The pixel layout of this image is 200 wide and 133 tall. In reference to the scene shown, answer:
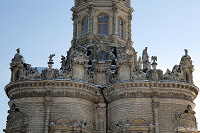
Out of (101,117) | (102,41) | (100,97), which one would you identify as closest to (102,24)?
(102,41)

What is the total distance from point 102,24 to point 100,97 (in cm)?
994

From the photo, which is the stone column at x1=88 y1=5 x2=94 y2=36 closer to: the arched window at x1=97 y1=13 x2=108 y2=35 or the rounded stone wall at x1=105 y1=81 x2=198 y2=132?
the arched window at x1=97 y1=13 x2=108 y2=35

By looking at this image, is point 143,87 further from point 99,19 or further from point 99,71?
point 99,19

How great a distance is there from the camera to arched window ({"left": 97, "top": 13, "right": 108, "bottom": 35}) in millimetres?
38794

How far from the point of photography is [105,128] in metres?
31.3

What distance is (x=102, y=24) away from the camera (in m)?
39.1

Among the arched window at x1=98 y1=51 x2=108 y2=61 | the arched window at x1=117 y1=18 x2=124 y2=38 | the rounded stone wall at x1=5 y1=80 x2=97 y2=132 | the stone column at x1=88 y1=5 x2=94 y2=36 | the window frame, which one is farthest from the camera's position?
the arched window at x1=117 y1=18 x2=124 y2=38

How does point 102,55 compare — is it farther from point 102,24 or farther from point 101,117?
point 101,117

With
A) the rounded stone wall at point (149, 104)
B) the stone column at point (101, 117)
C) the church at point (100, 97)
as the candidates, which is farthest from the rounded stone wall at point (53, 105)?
the rounded stone wall at point (149, 104)

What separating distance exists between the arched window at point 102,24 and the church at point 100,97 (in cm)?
578

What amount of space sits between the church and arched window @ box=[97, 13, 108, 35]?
19.0ft

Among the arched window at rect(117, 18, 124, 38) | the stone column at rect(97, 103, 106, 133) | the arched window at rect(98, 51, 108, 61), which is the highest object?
the arched window at rect(117, 18, 124, 38)

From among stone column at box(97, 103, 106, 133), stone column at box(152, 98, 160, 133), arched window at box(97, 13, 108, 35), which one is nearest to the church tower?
arched window at box(97, 13, 108, 35)

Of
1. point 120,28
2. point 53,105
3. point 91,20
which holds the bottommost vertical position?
point 53,105
